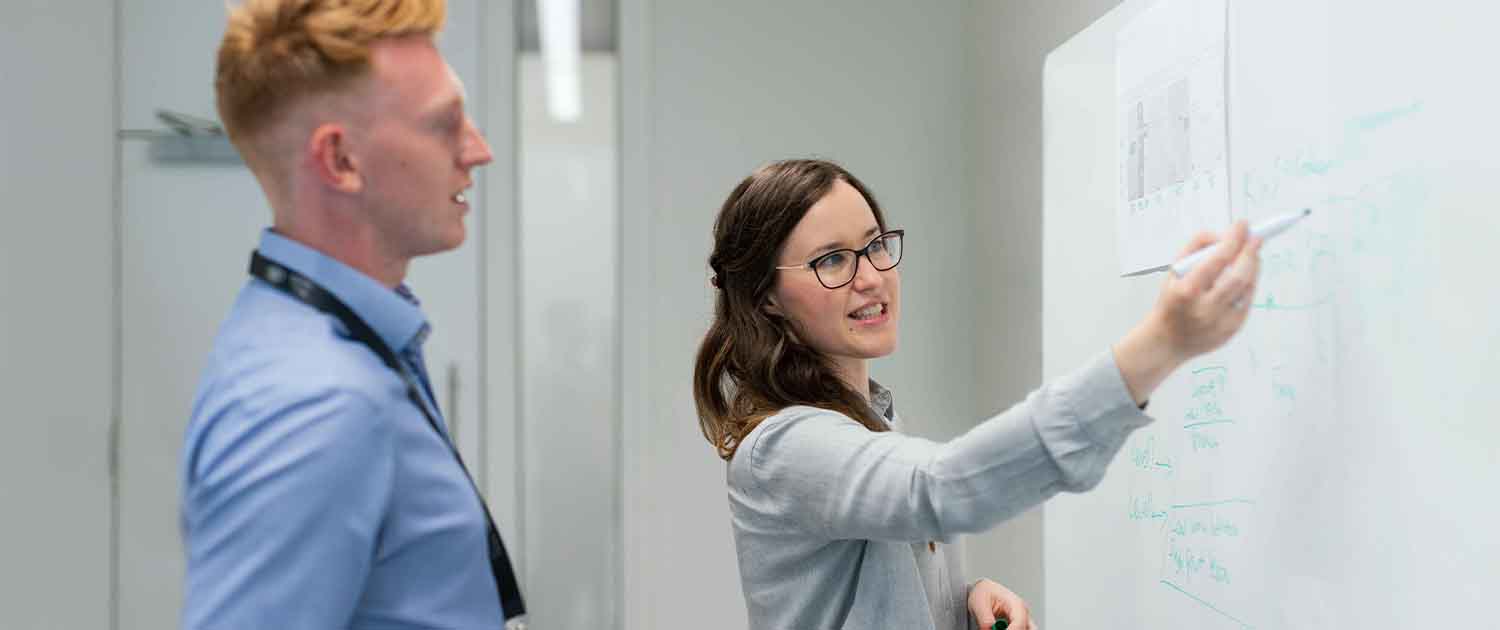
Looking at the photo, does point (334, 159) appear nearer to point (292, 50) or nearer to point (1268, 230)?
point (292, 50)

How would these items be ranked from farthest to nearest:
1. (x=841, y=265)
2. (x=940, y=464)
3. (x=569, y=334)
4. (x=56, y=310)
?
1. (x=569, y=334)
2. (x=56, y=310)
3. (x=841, y=265)
4. (x=940, y=464)

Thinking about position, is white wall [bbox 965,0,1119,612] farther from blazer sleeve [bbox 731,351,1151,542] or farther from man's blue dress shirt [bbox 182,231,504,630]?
man's blue dress shirt [bbox 182,231,504,630]

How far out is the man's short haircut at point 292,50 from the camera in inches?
34.1

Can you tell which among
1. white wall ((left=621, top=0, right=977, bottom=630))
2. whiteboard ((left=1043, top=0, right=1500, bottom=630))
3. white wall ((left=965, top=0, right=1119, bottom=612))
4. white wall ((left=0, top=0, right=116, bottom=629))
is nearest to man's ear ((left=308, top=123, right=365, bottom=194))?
whiteboard ((left=1043, top=0, right=1500, bottom=630))

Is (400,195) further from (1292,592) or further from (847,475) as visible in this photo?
(1292,592)

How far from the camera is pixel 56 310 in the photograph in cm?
279

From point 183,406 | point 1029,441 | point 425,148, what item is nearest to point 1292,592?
point 1029,441

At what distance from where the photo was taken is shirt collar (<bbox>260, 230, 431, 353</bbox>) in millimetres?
895

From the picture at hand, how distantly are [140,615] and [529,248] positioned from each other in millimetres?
1185

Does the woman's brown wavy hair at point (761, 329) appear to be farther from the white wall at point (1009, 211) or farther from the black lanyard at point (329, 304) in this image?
the white wall at point (1009, 211)

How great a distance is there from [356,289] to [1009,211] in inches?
74.6

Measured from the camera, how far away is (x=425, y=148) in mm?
916

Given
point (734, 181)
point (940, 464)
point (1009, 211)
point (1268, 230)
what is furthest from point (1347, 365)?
point (734, 181)

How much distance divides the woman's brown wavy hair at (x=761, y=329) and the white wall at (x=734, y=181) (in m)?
1.42
